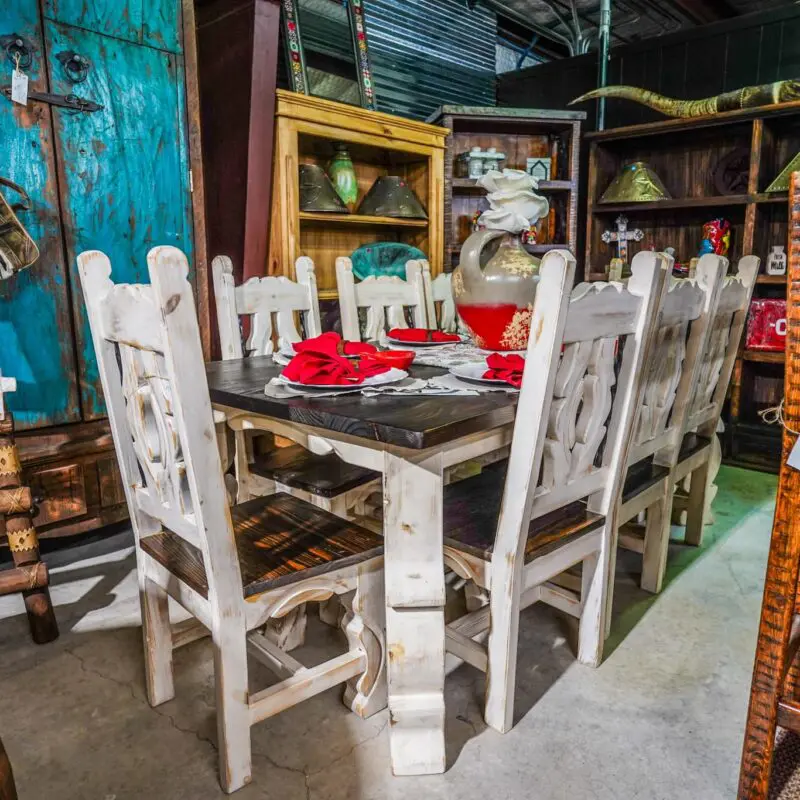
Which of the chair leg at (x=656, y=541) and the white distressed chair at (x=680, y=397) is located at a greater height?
the white distressed chair at (x=680, y=397)

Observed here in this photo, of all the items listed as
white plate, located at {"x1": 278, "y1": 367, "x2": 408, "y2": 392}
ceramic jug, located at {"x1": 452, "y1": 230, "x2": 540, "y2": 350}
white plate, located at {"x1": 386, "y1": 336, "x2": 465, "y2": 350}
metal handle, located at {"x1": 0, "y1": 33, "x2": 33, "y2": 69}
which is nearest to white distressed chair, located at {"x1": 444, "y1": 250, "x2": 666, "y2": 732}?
white plate, located at {"x1": 278, "y1": 367, "x2": 408, "y2": 392}

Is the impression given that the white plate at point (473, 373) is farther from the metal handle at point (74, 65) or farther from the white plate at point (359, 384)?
the metal handle at point (74, 65)

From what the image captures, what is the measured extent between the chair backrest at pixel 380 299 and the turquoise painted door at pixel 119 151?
67cm

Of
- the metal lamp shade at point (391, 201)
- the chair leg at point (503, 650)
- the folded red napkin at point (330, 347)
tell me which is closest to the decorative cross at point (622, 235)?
the metal lamp shade at point (391, 201)

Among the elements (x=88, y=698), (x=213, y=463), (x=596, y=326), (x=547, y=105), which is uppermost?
(x=547, y=105)

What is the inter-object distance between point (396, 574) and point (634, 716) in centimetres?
69

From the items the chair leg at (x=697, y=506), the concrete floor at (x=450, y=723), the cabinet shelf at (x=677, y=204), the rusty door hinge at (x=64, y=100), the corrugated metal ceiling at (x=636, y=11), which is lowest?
the concrete floor at (x=450, y=723)

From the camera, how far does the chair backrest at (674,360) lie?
5.49ft

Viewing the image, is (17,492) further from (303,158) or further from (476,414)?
(303,158)

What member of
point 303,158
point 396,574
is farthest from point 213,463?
point 303,158

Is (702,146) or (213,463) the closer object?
(213,463)

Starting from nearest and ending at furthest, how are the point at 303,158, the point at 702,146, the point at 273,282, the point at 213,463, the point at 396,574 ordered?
the point at 213,463 < the point at 396,574 < the point at 273,282 < the point at 303,158 < the point at 702,146

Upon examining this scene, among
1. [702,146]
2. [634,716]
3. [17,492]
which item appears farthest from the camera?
[702,146]

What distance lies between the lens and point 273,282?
2.35 metres
